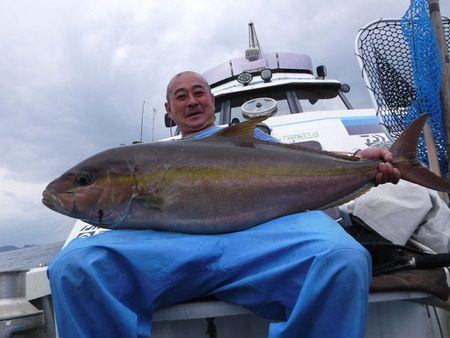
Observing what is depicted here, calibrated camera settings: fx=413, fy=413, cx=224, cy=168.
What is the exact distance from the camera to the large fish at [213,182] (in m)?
2.24

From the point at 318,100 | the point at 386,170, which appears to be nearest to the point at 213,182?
the point at 386,170

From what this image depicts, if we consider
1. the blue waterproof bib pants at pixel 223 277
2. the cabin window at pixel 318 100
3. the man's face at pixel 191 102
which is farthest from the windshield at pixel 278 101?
the blue waterproof bib pants at pixel 223 277

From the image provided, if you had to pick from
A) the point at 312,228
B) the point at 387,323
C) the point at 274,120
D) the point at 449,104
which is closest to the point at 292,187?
the point at 312,228

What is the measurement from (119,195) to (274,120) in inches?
150

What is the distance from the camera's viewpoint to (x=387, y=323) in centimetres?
261

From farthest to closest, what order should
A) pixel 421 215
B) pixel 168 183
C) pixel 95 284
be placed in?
pixel 421 215 → pixel 168 183 → pixel 95 284

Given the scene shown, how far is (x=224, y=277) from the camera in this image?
2.15m

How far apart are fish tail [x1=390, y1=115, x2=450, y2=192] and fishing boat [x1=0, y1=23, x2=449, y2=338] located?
24.9 inches

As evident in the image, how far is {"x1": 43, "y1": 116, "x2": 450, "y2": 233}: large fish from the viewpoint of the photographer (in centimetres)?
224

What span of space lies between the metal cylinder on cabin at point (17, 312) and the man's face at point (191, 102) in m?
1.88

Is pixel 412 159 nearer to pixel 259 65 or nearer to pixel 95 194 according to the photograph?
pixel 95 194

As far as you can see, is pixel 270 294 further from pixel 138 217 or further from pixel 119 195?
pixel 119 195

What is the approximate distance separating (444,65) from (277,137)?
198 cm

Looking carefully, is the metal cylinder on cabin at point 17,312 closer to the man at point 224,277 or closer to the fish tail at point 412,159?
the man at point 224,277
